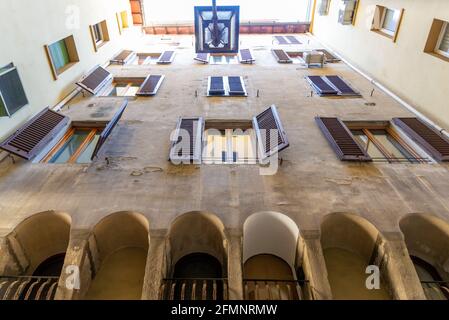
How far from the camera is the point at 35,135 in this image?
337 inches

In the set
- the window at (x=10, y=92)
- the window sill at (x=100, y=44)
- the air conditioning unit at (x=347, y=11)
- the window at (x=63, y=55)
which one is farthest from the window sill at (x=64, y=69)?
the air conditioning unit at (x=347, y=11)

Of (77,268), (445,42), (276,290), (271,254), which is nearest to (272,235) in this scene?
(271,254)

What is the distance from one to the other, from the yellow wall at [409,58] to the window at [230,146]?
245 inches

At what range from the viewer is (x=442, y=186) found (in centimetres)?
722

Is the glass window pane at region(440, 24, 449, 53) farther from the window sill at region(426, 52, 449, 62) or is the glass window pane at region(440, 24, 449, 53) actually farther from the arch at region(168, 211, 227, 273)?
the arch at region(168, 211, 227, 273)

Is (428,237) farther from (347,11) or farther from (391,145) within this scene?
(347,11)

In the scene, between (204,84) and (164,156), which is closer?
(164,156)

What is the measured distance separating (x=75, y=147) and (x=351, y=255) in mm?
8698

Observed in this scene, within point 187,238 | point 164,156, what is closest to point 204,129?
point 164,156

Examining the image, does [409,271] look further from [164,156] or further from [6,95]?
[6,95]

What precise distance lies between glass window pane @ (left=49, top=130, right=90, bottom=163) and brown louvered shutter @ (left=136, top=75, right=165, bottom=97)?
2942 mm

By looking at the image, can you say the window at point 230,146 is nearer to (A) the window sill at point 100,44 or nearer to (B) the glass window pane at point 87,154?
(B) the glass window pane at point 87,154

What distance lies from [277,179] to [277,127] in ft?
5.98

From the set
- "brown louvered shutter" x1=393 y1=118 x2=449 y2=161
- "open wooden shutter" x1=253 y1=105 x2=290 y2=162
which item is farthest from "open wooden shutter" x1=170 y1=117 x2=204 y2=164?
"brown louvered shutter" x1=393 y1=118 x2=449 y2=161
